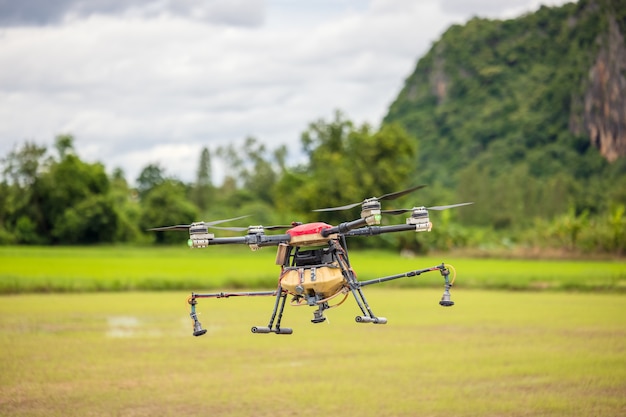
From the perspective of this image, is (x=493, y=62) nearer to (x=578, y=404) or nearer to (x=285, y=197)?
(x=285, y=197)

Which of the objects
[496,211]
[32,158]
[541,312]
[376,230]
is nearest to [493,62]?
[496,211]

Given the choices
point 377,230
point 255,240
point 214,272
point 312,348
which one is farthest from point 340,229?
point 214,272

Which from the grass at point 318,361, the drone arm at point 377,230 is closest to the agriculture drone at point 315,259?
the drone arm at point 377,230

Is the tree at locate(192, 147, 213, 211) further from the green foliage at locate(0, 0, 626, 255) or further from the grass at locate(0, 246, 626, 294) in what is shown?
the grass at locate(0, 246, 626, 294)

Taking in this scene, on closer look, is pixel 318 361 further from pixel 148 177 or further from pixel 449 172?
pixel 449 172

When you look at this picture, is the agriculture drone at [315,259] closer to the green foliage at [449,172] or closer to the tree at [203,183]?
the green foliage at [449,172]

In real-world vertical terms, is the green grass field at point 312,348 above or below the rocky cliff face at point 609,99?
below
